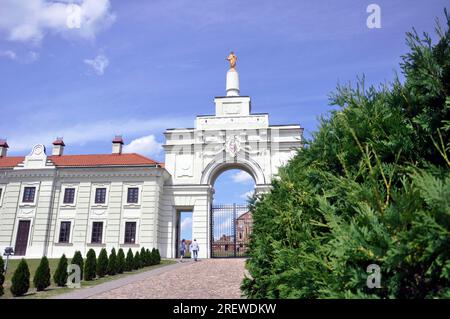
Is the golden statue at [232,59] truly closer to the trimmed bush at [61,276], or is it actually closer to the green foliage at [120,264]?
the green foliage at [120,264]

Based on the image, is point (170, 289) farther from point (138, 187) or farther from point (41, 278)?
point (138, 187)

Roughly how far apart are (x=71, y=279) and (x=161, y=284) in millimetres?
4268

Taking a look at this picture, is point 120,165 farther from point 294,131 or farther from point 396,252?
point 396,252

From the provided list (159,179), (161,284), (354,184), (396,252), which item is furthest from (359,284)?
(159,179)

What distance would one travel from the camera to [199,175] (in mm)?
32062

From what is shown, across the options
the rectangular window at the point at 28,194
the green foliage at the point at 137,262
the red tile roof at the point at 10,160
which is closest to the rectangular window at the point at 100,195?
the rectangular window at the point at 28,194

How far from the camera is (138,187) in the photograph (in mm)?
31172

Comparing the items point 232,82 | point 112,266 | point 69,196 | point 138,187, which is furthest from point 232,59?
point 112,266

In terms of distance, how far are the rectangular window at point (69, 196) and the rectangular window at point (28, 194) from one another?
3164 millimetres

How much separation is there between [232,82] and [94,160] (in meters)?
16.8

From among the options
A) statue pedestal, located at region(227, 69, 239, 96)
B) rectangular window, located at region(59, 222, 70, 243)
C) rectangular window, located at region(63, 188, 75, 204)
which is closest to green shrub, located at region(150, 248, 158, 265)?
rectangular window, located at region(59, 222, 70, 243)

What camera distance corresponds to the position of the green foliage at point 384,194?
8.55ft
